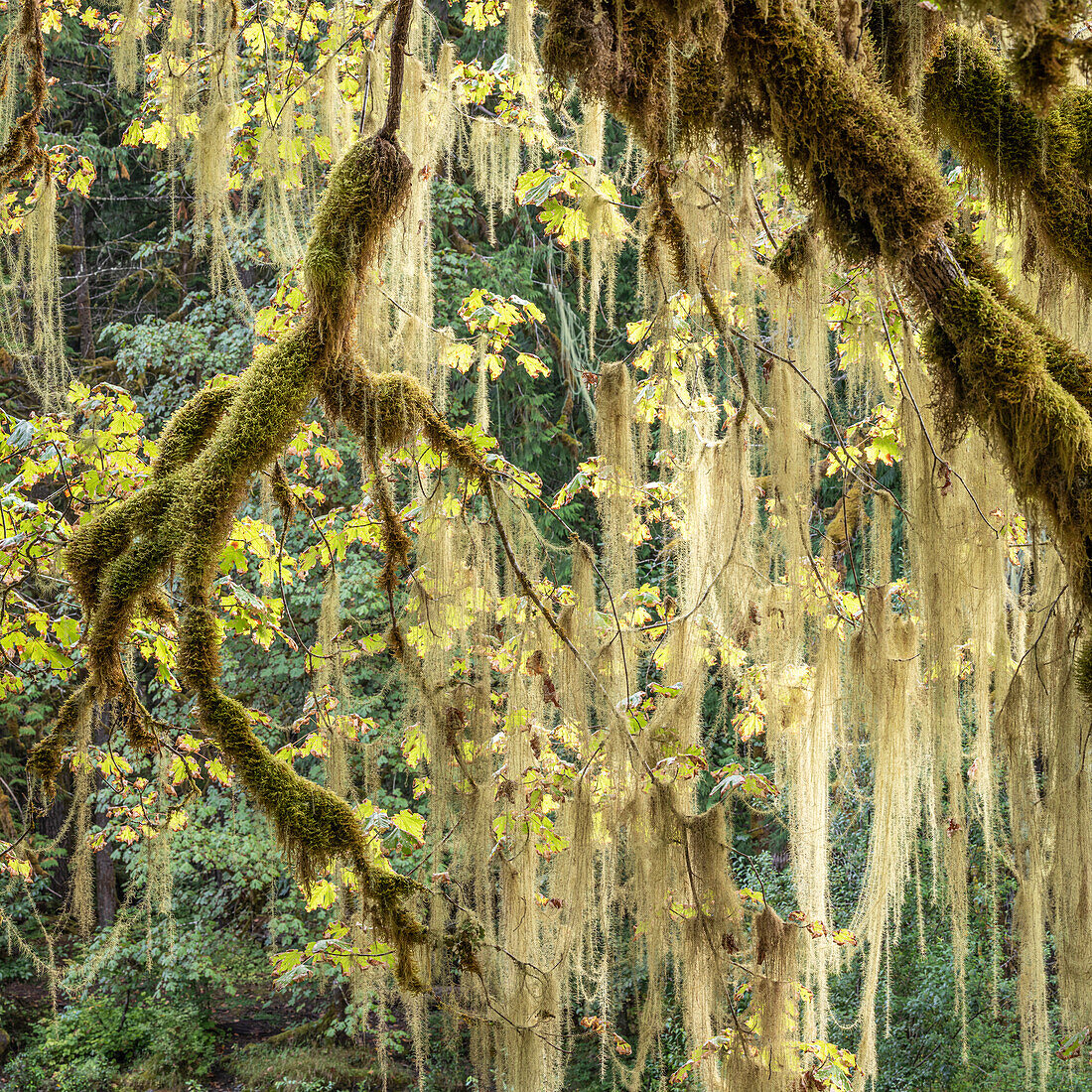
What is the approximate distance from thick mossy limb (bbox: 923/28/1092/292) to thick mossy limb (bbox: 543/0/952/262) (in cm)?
24

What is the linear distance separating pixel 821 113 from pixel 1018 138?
0.47 meters

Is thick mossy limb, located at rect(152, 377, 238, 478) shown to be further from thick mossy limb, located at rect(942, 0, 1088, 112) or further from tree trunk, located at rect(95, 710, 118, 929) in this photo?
tree trunk, located at rect(95, 710, 118, 929)

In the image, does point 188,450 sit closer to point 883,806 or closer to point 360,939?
point 360,939

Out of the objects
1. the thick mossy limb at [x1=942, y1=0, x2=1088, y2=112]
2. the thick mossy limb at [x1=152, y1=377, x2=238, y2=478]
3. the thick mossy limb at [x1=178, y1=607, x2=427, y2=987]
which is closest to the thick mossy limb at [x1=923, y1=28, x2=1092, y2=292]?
the thick mossy limb at [x1=942, y1=0, x2=1088, y2=112]

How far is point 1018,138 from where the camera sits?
1.96 m

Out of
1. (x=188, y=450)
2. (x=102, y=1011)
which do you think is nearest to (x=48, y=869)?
(x=102, y=1011)

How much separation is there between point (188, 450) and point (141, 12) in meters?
2.06

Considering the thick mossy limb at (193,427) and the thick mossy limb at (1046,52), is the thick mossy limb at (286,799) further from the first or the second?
the thick mossy limb at (1046,52)

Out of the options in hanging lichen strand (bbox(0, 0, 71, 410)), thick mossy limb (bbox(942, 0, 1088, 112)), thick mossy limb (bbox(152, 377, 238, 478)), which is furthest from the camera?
hanging lichen strand (bbox(0, 0, 71, 410))

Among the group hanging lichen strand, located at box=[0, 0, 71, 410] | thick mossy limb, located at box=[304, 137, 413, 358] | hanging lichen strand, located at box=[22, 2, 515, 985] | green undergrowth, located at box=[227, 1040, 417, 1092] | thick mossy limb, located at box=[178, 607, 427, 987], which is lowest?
green undergrowth, located at box=[227, 1040, 417, 1092]

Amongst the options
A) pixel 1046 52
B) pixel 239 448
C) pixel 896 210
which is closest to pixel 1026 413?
pixel 896 210

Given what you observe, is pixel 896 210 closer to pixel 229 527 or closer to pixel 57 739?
pixel 229 527

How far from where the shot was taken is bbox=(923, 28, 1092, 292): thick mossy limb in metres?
1.92

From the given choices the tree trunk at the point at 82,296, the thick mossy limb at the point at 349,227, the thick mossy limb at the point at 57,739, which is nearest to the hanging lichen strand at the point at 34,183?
the thick mossy limb at the point at 349,227
